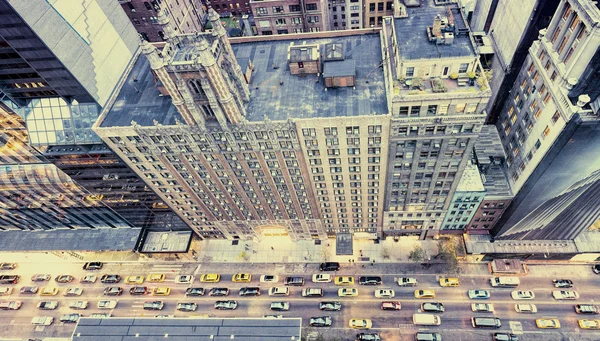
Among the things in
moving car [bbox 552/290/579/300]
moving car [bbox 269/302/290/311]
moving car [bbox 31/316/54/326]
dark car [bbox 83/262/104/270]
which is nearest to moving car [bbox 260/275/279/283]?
moving car [bbox 269/302/290/311]

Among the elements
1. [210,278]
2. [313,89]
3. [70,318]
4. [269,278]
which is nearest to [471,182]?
[313,89]

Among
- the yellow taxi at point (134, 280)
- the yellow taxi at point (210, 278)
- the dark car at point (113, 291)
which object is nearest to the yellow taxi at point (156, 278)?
the yellow taxi at point (134, 280)

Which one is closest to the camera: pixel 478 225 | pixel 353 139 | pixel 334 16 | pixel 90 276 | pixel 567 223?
pixel 353 139

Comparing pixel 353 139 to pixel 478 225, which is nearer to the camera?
pixel 353 139

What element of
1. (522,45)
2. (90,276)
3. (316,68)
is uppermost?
(522,45)

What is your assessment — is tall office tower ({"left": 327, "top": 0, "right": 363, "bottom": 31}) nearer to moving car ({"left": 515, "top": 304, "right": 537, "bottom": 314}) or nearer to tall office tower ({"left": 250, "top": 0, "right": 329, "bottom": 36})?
tall office tower ({"left": 250, "top": 0, "right": 329, "bottom": 36})

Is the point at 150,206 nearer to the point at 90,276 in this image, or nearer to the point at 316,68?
the point at 90,276

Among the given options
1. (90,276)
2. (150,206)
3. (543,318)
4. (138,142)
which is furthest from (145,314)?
(543,318)
